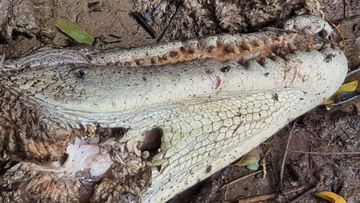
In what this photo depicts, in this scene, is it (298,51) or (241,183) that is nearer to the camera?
(298,51)

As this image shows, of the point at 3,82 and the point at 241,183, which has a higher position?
the point at 3,82

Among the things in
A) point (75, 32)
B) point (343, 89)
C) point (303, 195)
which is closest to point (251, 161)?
point (303, 195)

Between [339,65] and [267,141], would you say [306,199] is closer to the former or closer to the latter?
[267,141]

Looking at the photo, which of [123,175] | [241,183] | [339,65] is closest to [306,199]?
[241,183]

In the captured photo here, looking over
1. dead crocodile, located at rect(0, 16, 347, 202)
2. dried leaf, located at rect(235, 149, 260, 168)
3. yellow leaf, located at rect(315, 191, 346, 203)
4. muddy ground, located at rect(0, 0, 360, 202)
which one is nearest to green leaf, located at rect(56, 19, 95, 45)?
muddy ground, located at rect(0, 0, 360, 202)

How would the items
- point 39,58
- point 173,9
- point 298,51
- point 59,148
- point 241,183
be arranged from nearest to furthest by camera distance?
1. point 59,148
2. point 39,58
3. point 298,51
4. point 241,183
5. point 173,9

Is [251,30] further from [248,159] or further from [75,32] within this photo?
[75,32]
